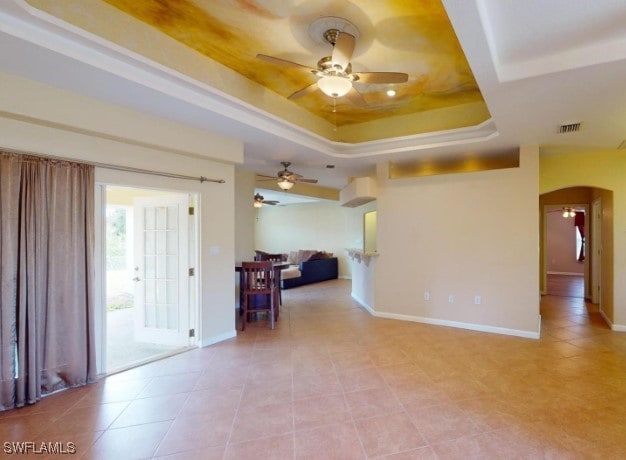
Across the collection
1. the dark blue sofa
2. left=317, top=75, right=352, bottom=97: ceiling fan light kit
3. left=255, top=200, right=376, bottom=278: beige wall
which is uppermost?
left=317, top=75, right=352, bottom=97: ceiling fan light kit

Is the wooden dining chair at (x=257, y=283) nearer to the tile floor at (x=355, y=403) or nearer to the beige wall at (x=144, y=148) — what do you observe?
the beige wall at (x=144, y=148)

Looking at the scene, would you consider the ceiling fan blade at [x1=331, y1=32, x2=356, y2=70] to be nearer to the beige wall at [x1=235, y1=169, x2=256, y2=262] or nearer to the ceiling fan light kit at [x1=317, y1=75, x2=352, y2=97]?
the ceiling fan light kit at [x1=317, y1=75, x2=352, y2=97]

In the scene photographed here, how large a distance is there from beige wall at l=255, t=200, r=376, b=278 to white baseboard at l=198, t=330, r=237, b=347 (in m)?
5.33

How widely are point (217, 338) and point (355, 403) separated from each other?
2260 millimetres

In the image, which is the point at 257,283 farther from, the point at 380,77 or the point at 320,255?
the point at 320,255

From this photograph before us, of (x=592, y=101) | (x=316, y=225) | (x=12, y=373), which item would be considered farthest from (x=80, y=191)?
(x=316, y=225)

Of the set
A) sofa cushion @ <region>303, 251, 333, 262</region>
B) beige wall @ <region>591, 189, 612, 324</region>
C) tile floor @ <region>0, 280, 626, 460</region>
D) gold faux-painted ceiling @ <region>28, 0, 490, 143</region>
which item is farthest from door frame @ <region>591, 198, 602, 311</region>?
sofa cushion @ <region>303, 251, 333, 262</region>

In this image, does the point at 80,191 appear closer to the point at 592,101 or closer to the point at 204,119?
the point at 204,119

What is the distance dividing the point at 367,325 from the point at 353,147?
2.85 m

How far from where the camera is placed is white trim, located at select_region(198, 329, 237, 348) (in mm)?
4046

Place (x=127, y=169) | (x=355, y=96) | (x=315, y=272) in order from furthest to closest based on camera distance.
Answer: (x=315, y=272), (x=127, y=169), (x=355, y=96)

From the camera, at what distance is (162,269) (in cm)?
421

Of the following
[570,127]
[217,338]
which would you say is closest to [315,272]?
[217,338]

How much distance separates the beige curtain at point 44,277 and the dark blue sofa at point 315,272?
545cm
